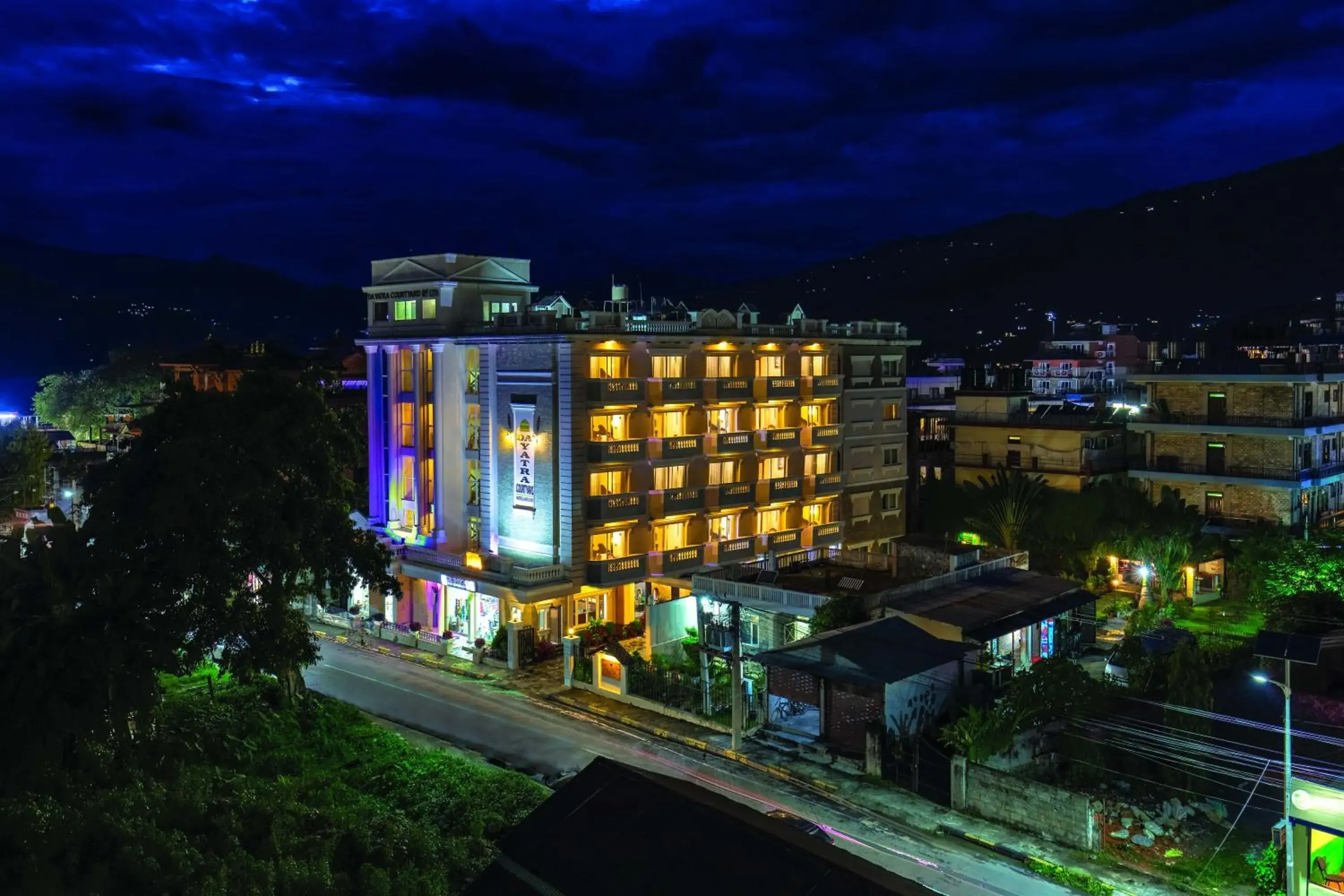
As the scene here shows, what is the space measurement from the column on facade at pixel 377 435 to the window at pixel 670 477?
14918mm

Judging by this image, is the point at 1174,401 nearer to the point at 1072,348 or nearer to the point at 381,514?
the point at 381,514

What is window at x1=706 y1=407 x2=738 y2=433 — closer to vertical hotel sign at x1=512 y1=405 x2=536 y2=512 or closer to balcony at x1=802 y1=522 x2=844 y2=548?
balcony at x1=802 y1=522 x2=844 y2=548

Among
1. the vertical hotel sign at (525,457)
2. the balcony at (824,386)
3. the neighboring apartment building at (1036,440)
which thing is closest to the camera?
the vertical hotel sign at (525,457)

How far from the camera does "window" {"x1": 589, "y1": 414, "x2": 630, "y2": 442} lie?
161 feet

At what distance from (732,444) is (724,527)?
4.33 metres

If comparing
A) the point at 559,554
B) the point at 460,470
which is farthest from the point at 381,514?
the point at 559,554

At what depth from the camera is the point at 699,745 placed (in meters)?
34.9

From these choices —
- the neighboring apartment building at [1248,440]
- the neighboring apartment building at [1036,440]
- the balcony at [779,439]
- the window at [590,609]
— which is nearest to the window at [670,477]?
the balcony at [779,439]

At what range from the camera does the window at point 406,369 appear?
54.1 meters

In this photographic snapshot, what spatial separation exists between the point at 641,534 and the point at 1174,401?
33158 millimetres

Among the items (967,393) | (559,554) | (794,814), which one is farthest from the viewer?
(967,393)

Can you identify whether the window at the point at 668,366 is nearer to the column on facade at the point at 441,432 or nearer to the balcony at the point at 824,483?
the column on facade at the point at 441,432

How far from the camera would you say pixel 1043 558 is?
56031 mm

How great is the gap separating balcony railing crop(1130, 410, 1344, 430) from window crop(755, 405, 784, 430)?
834 inches
